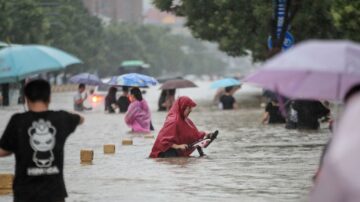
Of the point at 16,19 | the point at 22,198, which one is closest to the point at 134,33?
the point at 16,19

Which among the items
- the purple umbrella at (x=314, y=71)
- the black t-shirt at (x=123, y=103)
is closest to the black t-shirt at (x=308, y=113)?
the black t-shirt at (x=123, y=103)

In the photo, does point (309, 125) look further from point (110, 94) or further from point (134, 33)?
point (134, 33)

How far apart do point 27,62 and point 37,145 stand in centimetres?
186

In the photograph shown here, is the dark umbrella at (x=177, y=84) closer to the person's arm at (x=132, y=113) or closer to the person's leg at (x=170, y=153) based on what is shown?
the person's arm at (x=132, y=113)

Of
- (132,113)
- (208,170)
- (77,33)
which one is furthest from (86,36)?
(208,170)

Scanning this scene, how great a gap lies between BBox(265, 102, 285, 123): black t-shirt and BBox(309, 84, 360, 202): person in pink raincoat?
2411cm

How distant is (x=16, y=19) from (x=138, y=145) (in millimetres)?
50583

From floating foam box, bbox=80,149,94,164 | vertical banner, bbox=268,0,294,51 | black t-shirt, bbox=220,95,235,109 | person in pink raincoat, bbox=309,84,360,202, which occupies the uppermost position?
vertical banner, bbox=268,0,294,51

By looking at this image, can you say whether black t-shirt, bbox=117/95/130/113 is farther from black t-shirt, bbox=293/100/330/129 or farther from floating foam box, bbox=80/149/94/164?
floating foam box, bbox=80/149/94/164

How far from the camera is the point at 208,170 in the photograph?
15555mm

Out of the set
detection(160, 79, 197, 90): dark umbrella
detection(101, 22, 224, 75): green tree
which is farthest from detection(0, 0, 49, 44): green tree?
detection(101, 22, 224, 75): green tree

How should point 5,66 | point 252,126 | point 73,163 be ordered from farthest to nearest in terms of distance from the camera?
point 252,126 → point 73,163 → point 5,66

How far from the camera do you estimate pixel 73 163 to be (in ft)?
57.7

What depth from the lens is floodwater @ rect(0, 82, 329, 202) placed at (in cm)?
1244
